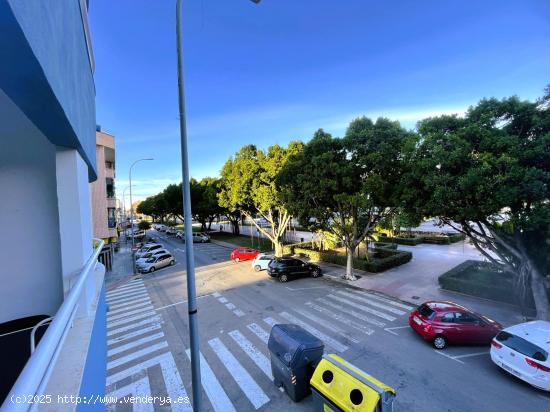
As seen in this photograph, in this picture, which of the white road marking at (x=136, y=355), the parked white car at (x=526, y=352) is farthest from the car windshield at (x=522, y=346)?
the white road marking at (x=136, y=355)

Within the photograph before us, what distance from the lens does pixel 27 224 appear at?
3.32 m

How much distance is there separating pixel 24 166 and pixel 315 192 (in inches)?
570

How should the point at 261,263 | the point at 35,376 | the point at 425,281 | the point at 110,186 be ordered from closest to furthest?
the point at 35,376, the point at 425,281, the point at 261,263, the point at 110,186

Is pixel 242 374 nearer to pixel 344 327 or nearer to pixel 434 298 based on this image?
pixel 344 327

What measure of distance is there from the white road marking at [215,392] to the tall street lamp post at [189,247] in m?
3.11

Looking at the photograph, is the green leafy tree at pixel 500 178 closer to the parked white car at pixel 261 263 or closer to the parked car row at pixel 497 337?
the parked car row at pixel 497 337

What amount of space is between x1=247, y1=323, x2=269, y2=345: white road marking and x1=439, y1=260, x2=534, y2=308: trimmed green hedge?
35.4ft

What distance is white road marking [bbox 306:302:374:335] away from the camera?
1088 centimetres

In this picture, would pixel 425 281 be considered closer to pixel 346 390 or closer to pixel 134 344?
pixel 346 390

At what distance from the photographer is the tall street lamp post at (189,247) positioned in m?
4.43

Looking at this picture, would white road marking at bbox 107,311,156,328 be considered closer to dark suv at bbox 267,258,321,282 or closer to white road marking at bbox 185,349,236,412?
white road marking at bbox 185,349,236,412

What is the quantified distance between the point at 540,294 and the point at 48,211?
1536 centimetres

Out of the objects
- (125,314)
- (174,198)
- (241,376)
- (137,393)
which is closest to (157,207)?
(174,198)

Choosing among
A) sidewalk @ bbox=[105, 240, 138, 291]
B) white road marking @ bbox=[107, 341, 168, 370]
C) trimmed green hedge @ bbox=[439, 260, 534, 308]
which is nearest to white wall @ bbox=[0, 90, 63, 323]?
white road marking @ bbox=[107, 341, 168, 370]
